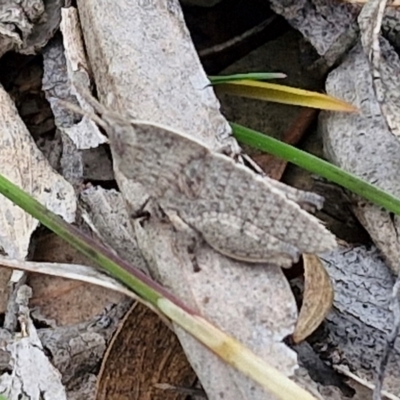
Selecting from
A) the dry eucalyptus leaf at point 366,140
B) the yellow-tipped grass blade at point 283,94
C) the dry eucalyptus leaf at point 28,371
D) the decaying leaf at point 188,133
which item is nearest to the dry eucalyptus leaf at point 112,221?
the decaying leaf at point 188,133

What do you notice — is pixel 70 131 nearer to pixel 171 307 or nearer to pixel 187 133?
pixel 187 133

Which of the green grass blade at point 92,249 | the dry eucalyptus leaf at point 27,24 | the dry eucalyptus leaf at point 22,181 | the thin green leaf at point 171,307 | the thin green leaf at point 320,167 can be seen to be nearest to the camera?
the thin green leaf at point 171,307

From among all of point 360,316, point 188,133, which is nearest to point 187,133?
point 188,133

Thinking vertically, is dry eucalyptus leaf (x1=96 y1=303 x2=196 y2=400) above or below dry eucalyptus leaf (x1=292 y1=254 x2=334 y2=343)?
below

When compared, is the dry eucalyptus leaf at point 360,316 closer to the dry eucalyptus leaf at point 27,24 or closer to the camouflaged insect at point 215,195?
the camouflaged insect at point 215,195

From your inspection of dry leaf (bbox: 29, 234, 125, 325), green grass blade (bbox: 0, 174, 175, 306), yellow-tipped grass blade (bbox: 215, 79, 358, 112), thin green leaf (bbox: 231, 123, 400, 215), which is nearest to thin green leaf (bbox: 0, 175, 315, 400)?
green grass blade (bbox: 0, 174, 175, 306)

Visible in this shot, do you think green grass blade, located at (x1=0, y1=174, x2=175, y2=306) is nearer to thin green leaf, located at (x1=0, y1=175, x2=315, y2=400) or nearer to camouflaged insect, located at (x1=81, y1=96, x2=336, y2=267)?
Answer: thin green leaf, located at (x1=0, y1=175, x2=315, y2=400)

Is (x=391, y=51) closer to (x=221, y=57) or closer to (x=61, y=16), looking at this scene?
(x=221, y=57)
